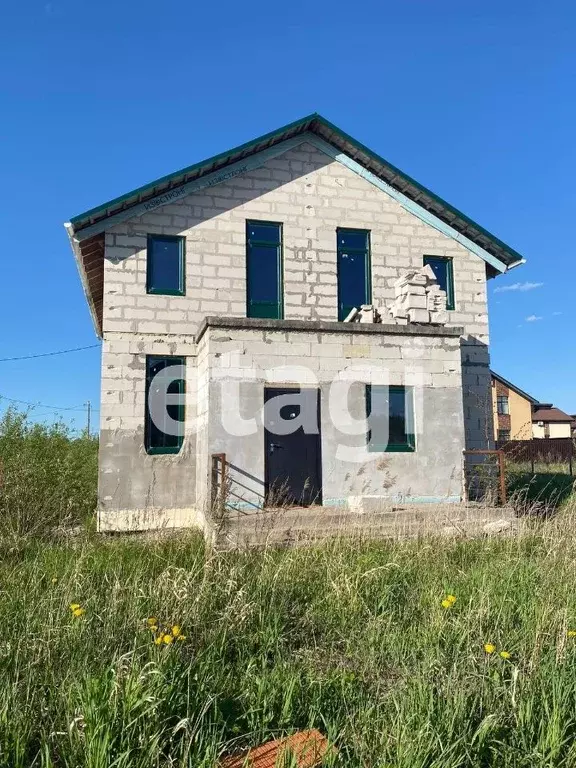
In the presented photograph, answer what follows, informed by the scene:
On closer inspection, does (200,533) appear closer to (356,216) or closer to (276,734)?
(276,734)

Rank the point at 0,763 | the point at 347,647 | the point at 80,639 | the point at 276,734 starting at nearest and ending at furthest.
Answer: the point at 0,763 < the point at 276,734 < the point at 80,639 < the point at 347,647

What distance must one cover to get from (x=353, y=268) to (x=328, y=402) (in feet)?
13.9

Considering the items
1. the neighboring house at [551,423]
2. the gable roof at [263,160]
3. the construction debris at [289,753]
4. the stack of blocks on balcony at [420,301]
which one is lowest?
the construction debris at [289,753]

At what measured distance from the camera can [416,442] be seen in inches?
403

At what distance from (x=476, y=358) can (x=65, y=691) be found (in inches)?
447

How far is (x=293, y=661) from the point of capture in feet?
13.6

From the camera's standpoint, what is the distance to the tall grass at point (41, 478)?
8977 millimetres

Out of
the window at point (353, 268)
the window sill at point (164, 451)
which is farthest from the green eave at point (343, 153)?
the window sill at point (164, 451)

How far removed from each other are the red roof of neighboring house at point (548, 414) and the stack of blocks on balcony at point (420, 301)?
50220 millimetres

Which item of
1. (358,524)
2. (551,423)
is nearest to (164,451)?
(358,524)

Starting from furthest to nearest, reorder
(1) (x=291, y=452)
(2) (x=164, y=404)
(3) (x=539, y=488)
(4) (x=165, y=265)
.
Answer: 1. (3) (x=539, y=488)
2. (1) (x=291, y=452)
3. (4) (x=165, y=265)
4. (2) (x=164, y=404)

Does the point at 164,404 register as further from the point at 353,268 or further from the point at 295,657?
the point at 295,657

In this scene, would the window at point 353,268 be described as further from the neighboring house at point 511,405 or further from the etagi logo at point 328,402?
the neighboring house at point 511,405

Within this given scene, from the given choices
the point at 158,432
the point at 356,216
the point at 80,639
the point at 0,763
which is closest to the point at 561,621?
the point at 80,639
